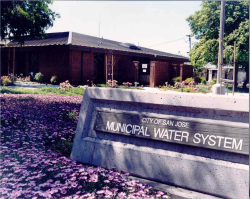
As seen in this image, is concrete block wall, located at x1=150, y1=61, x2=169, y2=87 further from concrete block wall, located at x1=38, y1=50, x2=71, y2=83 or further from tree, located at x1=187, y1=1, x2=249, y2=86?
concrete block wall, located at x1=38, y1=50, x2=71, y2=83

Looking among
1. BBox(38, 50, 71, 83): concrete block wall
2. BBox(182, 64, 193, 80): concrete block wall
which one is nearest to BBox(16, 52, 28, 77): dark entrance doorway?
BBox(38, 50, 71, 83): concrete block wall

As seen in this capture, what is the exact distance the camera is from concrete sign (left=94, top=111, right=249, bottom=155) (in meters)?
2.97

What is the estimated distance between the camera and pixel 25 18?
17734 mm

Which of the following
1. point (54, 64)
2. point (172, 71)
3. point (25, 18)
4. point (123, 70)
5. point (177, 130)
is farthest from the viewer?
point (172, 71)

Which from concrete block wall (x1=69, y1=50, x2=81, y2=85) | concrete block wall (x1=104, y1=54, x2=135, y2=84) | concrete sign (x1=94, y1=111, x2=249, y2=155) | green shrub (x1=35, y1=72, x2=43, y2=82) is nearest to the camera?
concrete sign (x1=94, y1=111, x2=249, y2=155)

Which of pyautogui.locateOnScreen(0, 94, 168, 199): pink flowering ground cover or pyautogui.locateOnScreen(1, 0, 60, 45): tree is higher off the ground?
pyautogui.locateOnScreen(1, 0, 60, 45): tree

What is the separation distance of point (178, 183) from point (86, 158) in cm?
144

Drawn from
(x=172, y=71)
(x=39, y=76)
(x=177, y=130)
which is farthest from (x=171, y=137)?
(x=172, y=71)

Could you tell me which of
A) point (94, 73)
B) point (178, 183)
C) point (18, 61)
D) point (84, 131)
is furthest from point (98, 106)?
point (18, 61)

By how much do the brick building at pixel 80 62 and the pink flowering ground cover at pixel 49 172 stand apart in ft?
54.3

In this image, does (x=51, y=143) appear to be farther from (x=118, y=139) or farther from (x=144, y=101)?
(x=144, y=101)

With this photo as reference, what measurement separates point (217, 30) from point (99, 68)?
12.4m

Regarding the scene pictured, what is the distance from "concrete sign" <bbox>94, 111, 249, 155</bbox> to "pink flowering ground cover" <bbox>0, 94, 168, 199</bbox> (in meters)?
0.62

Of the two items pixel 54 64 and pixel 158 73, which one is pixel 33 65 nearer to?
pixel 54 64
